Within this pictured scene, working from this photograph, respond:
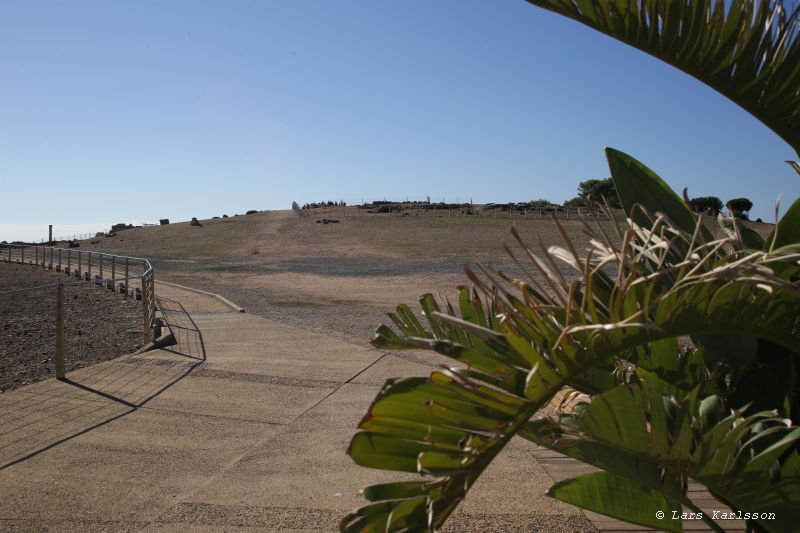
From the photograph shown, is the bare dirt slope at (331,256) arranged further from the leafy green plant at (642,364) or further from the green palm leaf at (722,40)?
the green palm leaf at (722,40)

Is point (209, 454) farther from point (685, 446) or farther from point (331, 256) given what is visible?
point (331, 256)

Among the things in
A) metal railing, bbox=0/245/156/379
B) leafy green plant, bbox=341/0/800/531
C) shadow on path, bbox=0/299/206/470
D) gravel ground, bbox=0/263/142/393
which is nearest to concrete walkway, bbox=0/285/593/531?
shadow on path, bbox=0/299/206/470

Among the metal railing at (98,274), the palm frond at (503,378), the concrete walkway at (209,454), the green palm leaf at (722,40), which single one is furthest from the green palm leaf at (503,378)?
the metal railing at (98,274)

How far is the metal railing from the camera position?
794 cm

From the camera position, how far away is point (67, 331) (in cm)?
1309

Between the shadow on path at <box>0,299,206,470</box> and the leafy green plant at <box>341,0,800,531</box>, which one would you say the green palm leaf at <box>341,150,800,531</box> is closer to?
the leafy green plant at <box>341,0,800,531</box>

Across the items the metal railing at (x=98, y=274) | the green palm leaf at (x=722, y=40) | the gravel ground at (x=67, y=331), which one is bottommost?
the gravel ground at (x=67, y=331)

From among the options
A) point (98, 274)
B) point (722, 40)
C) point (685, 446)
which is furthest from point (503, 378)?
point (98, 274)

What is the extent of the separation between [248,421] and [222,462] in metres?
1.07

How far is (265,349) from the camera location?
9430mm

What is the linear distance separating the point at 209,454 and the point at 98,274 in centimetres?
2360

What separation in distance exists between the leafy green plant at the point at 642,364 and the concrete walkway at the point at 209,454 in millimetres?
1905

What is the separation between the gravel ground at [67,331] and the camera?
378 inches

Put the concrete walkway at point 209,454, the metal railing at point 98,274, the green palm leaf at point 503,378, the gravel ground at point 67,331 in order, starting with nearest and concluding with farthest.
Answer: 1. the green palm leaf at point 503,378
2. the concrete walkway at point 209,454
3. the metal railing at point 98,274
4. the gravel ground at point 67,331
